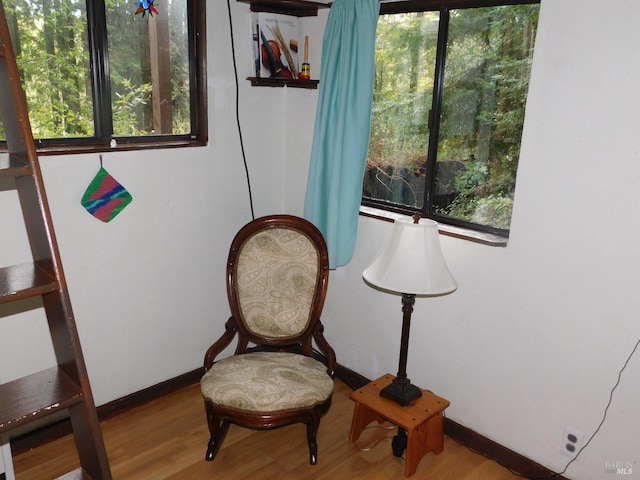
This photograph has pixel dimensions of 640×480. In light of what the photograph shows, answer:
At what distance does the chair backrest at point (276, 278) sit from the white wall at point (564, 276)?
57cm

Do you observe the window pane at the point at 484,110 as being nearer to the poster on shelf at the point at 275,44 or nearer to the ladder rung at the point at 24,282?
the poster on shelf at the point at 275,44

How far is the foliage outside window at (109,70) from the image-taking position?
7.16ft

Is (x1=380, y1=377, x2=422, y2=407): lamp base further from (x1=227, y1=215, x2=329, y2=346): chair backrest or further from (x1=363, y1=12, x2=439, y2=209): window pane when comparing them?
(x1=363, y1=12, x2=439, y2=209): window pane

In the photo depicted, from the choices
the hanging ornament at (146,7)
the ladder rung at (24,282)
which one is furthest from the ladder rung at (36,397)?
the hanging ornament at (146,7)

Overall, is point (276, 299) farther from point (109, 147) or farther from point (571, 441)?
point (571, 441)

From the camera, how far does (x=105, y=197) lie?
2412 millimetres

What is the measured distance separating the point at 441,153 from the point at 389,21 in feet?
2.23

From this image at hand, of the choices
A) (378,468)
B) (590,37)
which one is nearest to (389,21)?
(590,37)

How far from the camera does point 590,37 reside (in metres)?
1.89

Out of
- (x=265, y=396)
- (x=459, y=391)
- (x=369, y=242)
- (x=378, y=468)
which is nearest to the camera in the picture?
(x=265, y=396)

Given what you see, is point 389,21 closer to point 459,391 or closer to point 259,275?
point 259,275

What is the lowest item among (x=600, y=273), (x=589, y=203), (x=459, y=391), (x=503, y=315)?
(x=459, y=391)

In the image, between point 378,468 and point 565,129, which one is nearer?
point 565,129

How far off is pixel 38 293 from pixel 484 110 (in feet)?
5.97
